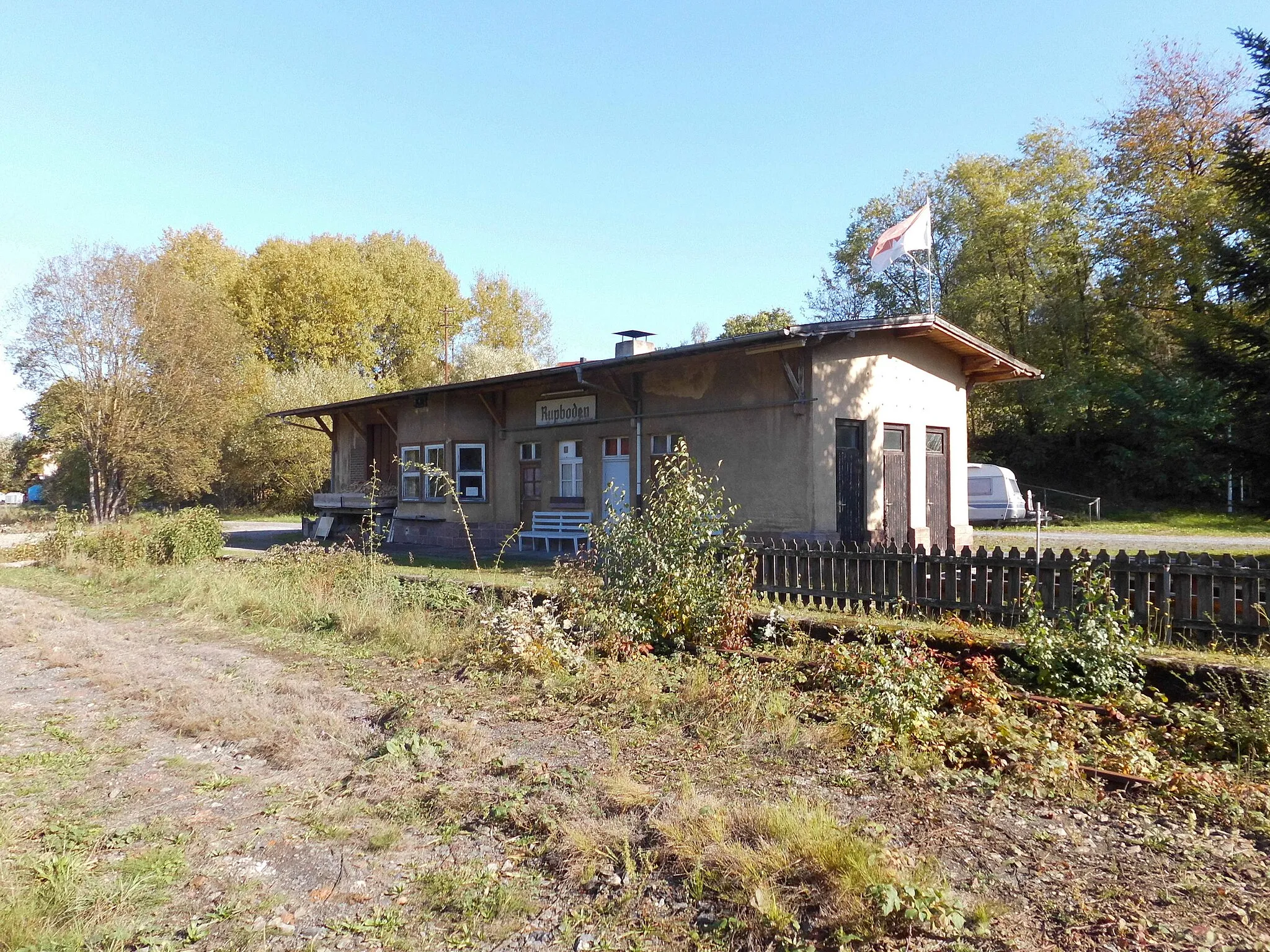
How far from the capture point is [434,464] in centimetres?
2042

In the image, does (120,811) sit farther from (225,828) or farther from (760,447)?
(760,447)

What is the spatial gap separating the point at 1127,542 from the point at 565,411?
12814 millimetres

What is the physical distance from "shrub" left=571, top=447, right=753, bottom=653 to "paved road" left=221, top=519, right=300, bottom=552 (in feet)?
39.2

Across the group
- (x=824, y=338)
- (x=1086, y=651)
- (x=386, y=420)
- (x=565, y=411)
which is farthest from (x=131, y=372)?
(x=1086, y=651)

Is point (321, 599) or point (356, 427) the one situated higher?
point (356, 427)

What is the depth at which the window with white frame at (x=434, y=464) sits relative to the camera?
2053 cm

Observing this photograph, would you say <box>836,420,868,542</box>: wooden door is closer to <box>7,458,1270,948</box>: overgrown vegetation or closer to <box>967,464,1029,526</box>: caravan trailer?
<box>7,458,1270,948</box>: overgrown vegetation

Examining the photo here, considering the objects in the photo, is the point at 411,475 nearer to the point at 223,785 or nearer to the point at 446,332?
the point at 223,785

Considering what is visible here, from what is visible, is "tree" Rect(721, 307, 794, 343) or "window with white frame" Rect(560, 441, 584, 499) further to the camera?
"tree" Rect(721, 307, 794, 343)

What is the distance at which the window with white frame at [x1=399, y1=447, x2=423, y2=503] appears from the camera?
69.5ft

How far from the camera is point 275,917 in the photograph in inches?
138

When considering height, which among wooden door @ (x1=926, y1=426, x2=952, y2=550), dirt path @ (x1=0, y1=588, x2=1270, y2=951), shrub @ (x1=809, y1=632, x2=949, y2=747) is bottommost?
dirt path @ (x1=0, y1=588, x2=1270, y2=951)

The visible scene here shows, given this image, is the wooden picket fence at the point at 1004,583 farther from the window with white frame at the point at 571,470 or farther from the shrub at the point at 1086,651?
the window with white frame at the point at 571,470

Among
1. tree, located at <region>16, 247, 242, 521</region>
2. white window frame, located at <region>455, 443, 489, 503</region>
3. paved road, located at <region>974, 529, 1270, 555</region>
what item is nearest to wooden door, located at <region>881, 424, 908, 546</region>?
paved road, located at <region>974, 529, 1270, 555</region>
